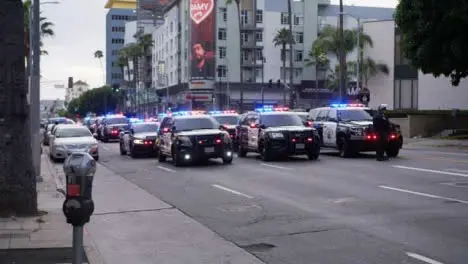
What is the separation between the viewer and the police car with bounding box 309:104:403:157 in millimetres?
23906

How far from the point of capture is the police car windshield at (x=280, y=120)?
24.4 m

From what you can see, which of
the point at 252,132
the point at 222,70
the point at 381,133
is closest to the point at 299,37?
the point at 222,70

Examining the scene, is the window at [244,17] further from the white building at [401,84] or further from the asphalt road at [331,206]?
the asphalt road at [331,206]

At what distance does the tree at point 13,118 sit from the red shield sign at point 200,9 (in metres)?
76.9

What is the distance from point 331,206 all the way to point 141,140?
56.6ft

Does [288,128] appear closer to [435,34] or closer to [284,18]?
[435,34]

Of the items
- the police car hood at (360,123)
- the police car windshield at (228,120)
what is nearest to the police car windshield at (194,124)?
the police car hood at (360,123)

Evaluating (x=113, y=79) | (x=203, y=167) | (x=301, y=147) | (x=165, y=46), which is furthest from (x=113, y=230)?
(x=113, y=79)

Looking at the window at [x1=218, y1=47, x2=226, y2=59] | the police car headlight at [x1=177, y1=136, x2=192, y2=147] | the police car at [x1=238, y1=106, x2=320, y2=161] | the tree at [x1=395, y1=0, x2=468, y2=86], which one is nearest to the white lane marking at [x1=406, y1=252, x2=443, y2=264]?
the police car headlight at [x1=177, y1=136, x2=192, y2=147]

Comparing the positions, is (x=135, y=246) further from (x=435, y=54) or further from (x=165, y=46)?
(x=165, y=46)

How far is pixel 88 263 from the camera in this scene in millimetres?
8305

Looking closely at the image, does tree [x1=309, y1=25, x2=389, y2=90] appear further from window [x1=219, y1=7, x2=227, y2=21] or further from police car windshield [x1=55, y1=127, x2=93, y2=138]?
police car windshield [x1=55, y1=127, x2=93, y2=138]

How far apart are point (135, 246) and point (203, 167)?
12.5 meters

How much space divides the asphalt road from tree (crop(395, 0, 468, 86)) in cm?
748
